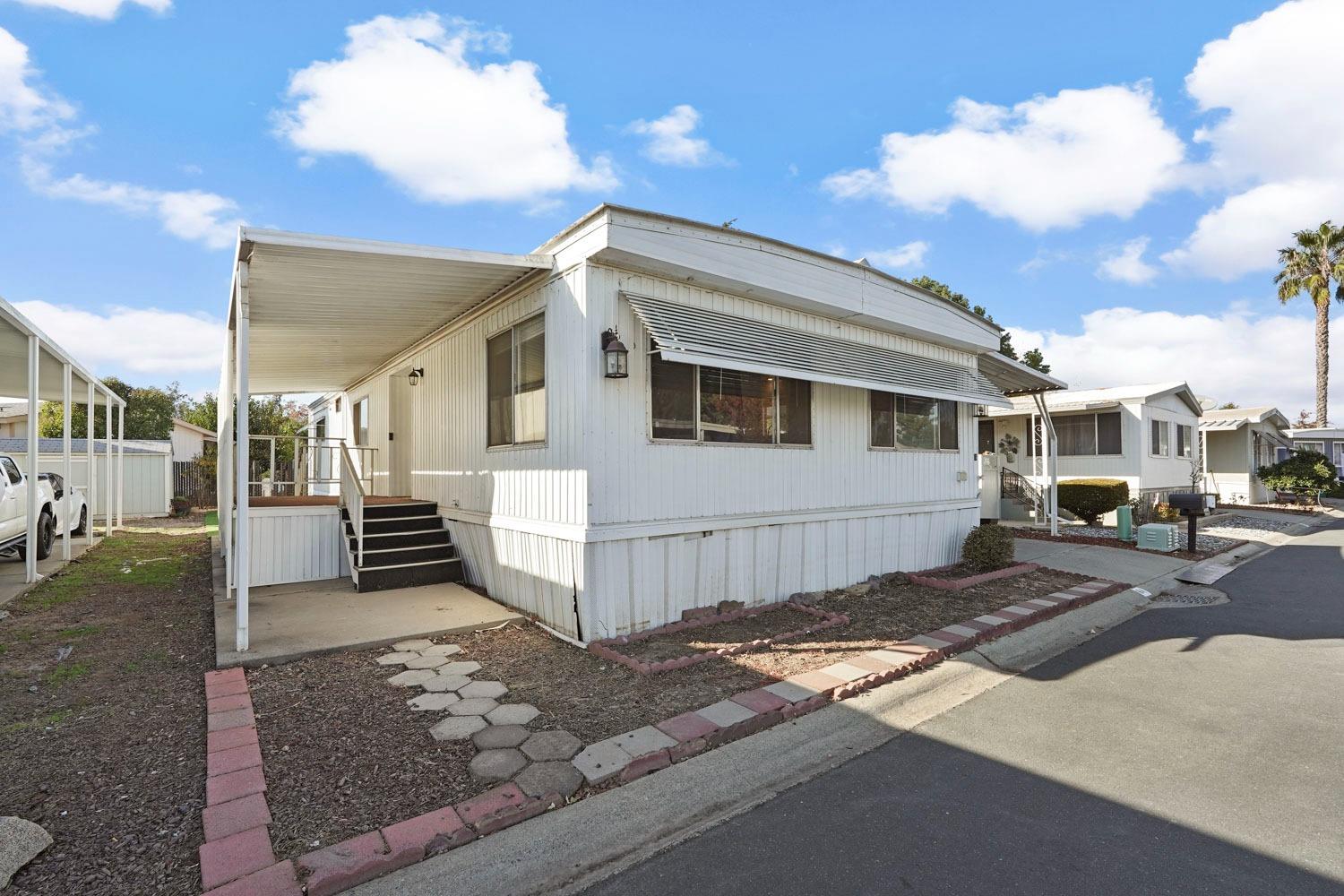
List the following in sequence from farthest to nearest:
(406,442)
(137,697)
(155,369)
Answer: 1. (155,369)
2. (406,442)
3. (137,697)

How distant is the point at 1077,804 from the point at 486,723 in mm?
3020

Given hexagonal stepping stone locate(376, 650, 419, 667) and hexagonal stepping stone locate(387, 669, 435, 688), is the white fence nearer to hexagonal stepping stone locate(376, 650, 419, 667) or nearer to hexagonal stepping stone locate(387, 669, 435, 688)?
hexagonal stepping stone locate(376, 650, 419, 667)

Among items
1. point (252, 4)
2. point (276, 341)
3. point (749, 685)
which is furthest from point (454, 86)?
point (749, 685)

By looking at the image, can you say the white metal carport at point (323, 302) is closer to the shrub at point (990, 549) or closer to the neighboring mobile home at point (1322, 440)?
the shrub at point (990, 549)

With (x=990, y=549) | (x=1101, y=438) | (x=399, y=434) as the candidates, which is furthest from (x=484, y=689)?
(x=1101, y=438)

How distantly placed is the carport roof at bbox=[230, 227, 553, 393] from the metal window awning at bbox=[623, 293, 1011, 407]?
124 cm

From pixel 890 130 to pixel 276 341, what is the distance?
11.0 meters

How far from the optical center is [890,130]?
11.6 meters

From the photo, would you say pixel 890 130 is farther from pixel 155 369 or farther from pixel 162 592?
pixel 155 369

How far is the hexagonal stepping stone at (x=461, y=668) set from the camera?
4352 mm

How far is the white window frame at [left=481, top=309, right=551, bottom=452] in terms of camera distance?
5391mm

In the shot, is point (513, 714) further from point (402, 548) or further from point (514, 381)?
point (402, 548)

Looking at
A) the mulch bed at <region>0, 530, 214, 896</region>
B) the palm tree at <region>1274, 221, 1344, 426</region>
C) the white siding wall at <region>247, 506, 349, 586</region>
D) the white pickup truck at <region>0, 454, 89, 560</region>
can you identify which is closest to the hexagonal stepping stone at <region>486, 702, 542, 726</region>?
the mulch bed at <region>0, 530, 214, 896</region>

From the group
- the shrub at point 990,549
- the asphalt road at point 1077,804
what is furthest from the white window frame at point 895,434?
the asphalt road at point 1077,804
